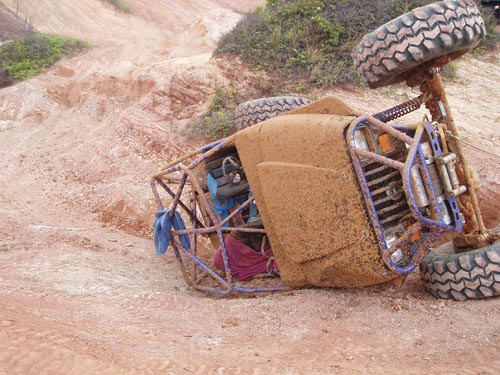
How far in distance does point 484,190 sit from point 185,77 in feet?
19.8

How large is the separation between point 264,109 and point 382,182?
89.7 inches

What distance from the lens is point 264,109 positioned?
18.2 feet

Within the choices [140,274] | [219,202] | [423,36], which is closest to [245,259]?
[219,202]

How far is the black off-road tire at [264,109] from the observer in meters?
5.54

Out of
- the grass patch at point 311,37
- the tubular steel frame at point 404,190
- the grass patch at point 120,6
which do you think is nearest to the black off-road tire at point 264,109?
the tubular steel frame at point 404,190

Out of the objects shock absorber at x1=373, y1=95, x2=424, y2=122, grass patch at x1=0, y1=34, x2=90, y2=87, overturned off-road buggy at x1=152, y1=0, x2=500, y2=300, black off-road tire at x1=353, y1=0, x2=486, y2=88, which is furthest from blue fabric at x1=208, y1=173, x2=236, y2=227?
grass patch at x1=0, y1=34, x2=90, y2=87

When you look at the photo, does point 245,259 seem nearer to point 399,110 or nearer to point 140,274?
point 140,274

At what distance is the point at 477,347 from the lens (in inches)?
113

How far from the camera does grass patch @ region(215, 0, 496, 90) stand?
8.88 metres

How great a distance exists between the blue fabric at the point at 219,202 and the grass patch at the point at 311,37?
4350mm

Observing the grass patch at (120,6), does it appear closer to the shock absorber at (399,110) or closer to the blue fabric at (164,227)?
the blue fabric at (164,227)

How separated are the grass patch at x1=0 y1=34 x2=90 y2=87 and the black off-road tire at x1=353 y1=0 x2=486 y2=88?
11.9 metres

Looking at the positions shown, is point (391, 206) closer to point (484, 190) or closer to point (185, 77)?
point (484, 190)

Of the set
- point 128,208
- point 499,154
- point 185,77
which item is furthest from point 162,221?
point 185,77
